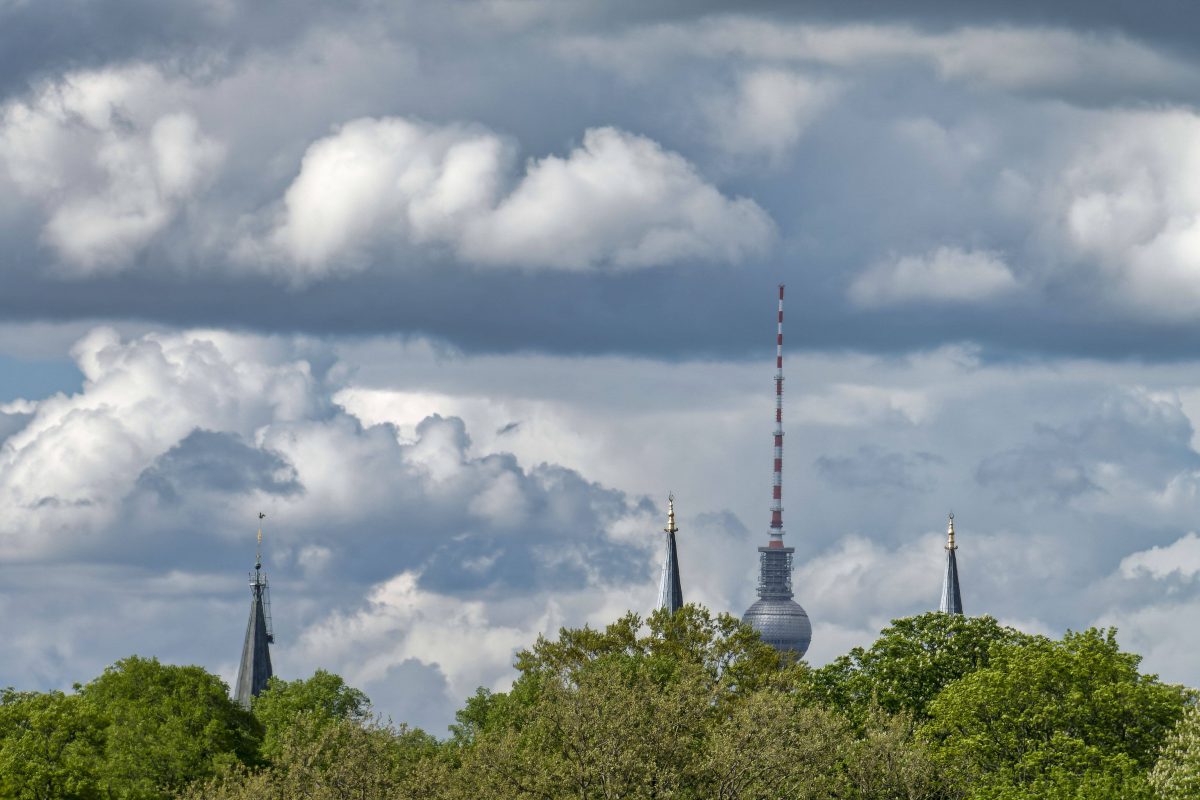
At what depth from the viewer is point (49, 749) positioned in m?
115

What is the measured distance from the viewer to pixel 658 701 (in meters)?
89.2

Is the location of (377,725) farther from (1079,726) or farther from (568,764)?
(1079,726)


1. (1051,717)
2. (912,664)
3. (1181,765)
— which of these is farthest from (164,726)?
(1181,765)

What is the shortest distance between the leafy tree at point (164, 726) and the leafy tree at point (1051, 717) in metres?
47.6

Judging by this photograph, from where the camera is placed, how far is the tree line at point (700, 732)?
8625 cm

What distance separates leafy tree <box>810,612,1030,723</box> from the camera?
118 meters

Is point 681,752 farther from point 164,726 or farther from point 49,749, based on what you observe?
point 164,726

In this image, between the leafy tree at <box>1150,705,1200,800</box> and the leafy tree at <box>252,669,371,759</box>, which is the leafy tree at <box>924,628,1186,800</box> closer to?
the leafy tree at <box>1150,705,1200,800</box>

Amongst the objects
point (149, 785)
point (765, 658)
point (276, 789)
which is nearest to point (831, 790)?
point (276, 789)

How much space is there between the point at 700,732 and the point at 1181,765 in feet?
63.4

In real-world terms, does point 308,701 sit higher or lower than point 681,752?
higher

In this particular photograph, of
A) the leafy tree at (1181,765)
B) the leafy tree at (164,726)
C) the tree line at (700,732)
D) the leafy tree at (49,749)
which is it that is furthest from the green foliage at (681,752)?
the leafy tree at (164,726)

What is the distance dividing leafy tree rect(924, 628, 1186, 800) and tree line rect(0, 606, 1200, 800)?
A: 0.33ft

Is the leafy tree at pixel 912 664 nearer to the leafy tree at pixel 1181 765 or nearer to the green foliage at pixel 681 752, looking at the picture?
the green foliage at pixel 681 752
